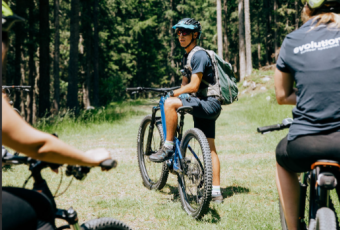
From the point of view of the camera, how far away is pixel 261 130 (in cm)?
264

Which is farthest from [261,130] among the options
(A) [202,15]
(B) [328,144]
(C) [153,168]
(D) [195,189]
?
(A) [202,15]

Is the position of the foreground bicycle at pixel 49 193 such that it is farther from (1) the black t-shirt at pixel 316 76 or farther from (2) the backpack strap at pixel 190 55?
(2) the backpack strap at pixel 190 55

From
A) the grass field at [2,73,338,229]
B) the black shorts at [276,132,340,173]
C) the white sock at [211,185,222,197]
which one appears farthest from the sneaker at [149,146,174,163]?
the black shorts at [276,132,340,173]

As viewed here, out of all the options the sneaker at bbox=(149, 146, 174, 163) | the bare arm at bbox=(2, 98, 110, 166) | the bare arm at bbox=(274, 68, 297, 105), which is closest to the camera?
the bare arm at bbox=(2, 98, 110, 166)

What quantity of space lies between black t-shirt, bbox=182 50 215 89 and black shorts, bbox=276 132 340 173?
94.1 inches

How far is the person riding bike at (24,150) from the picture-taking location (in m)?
1.55

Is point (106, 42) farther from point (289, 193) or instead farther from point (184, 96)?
point (289, 193)

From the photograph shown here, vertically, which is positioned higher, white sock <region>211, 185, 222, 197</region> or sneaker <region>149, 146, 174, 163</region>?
sneaker <region>149, 146, 174, 163</region>

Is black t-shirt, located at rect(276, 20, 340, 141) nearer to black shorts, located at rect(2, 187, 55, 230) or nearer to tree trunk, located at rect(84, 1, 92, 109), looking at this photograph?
black shorts, located at rect(2, 187, 55, 230)

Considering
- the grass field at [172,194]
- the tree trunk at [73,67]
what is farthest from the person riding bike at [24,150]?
the tree trunk at [73,67]

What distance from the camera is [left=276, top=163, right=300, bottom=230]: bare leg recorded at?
2713mm

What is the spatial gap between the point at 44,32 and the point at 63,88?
28.7m

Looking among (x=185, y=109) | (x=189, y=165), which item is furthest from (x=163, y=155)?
(x=185, y=109)

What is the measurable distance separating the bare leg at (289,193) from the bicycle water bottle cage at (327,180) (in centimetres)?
51
